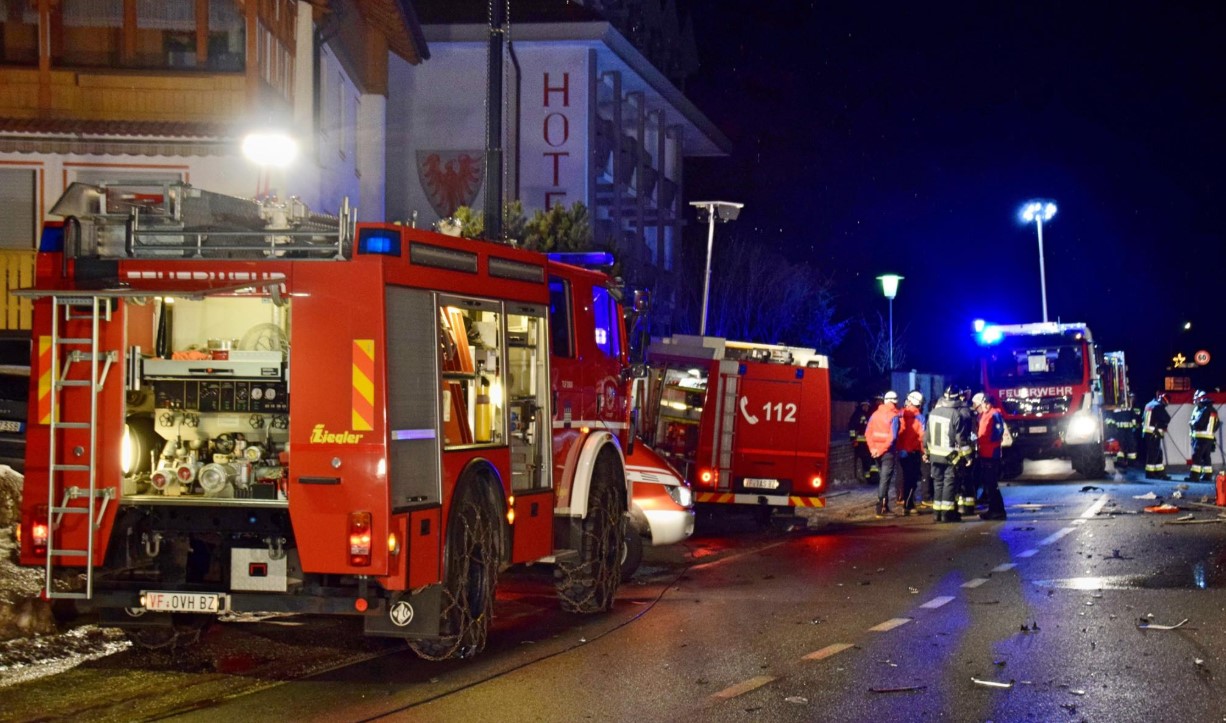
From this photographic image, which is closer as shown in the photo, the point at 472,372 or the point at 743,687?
the point at 743,687

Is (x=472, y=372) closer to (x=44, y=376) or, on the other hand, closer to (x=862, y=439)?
(x=44, y=376)

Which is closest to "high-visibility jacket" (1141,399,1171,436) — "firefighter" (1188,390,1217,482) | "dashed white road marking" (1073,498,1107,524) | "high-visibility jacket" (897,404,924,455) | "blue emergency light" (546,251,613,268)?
"firefighter" (1188,390,1217,482)

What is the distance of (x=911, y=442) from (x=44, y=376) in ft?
47.5

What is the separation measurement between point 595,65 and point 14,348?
23.0 m

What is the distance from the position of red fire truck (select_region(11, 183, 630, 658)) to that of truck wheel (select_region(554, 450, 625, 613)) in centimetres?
155

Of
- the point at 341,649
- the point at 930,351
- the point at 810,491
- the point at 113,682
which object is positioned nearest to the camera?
the point at 113,682

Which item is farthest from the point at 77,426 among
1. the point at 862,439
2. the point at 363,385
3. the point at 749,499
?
the point at 862,439

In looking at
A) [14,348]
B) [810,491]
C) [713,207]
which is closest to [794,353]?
[810,491]

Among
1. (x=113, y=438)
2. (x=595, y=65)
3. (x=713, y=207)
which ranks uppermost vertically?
(x=595, y=65)

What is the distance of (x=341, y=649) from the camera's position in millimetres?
9906

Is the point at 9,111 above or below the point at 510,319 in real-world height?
above

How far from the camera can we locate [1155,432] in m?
29.0

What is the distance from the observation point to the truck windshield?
3017 centimetres

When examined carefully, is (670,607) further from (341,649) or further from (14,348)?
(14,348)
